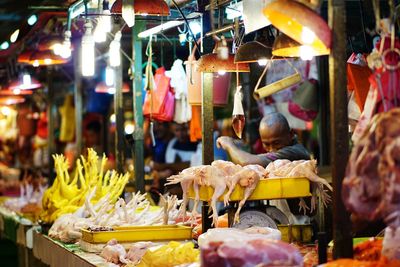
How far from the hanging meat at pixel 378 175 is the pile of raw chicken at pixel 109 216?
381 centimetres

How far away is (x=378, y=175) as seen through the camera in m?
5.53

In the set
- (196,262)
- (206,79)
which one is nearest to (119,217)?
(206,79)

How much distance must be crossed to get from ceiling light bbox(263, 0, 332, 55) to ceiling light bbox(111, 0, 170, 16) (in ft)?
9.23

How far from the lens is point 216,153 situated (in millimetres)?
14797

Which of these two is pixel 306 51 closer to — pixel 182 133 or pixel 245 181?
pixel 245 181

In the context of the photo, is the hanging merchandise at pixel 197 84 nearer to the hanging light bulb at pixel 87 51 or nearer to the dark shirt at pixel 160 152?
the hanging light bulb at pixel 87 51

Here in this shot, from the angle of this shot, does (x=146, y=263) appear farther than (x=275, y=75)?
No

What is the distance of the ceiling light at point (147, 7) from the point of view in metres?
8.92

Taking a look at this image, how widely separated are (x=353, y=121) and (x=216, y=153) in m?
6.49

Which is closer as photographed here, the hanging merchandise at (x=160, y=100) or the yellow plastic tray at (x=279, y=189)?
the yellow plastic tray at (x=279, y=189)

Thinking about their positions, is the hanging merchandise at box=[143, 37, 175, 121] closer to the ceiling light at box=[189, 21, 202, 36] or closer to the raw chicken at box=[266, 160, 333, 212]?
the ceiling light at box=[189, 21, 202, 36]

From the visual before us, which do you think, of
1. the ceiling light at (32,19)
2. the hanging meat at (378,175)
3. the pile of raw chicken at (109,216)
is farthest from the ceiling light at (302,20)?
the ceiling light at (32,19)

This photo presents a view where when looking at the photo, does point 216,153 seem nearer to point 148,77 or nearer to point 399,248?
point 148,77

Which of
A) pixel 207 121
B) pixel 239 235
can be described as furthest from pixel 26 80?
pixel 239 235
